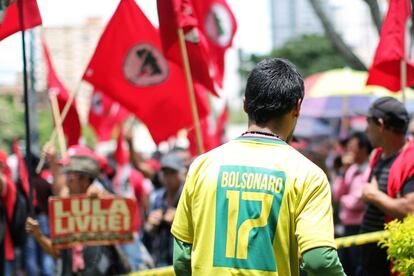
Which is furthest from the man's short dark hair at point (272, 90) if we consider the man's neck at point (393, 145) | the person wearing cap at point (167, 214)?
the person wearing cap at point (167, 214)

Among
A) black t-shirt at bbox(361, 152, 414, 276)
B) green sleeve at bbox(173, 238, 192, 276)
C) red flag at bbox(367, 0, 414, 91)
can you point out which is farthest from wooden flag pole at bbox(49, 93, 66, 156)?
green sleeve at bbox(173, 238, 192, 276)

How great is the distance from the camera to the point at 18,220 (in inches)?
276

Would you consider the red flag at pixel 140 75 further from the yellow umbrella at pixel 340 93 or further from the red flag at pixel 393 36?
the yellow umbrella at pixel 340 93

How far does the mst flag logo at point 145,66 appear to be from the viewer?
8398mm

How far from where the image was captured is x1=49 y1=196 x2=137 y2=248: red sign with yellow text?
6258 millimetres

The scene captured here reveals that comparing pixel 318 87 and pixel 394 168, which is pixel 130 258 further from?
pixel 318 87

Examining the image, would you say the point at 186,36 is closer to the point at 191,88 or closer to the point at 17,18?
the point at 191,88

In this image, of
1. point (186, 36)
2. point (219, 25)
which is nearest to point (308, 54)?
point (219, 25)

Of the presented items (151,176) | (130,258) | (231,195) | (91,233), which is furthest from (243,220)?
(151,176)

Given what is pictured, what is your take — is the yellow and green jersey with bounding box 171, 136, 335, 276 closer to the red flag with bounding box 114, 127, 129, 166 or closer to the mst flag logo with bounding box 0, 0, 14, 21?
the mst flag logo with bounding box 0, 0, 14, 21

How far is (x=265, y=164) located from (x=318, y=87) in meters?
12.4

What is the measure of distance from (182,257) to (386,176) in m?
2.40

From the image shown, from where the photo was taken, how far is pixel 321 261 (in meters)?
3.45

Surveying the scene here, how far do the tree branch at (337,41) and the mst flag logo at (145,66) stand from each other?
3.95 m
